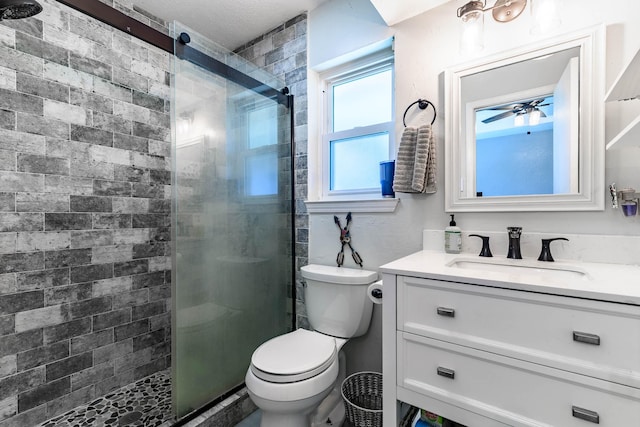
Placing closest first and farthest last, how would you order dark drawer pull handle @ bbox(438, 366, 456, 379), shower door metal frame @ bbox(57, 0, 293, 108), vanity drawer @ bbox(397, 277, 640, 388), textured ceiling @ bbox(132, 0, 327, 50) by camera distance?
vanity drawer @ bbox(397, 277, 640, 388), dark drawer pull handle @ bbox(438, 366, 456, 379), shower door metal frame @ bbox(57, 0, 293, 108), textured ceiling @ bbox(132, 0, 327, 50)

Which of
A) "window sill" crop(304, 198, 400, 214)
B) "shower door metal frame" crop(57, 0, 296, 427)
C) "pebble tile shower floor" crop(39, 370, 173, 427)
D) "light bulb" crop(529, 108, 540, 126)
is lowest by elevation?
"pebble tile shower floor" crop(39, 370, 173, 427)

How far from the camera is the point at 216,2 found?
6.18 feet

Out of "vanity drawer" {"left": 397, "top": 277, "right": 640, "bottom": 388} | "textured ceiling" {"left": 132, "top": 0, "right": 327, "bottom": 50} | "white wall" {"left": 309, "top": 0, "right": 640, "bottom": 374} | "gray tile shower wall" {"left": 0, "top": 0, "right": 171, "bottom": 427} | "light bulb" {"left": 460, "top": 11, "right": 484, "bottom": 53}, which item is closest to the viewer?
"vanity drawer" {"left": 397, "top": 277, "right": 640, "bottom": 388}

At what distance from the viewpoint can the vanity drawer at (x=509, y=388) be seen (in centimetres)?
76

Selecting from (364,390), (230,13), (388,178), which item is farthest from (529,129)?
(230,13)

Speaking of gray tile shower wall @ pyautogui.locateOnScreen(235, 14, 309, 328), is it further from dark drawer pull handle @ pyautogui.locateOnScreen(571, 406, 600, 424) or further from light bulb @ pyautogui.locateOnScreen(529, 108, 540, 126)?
dark drawer pull handle @ pyautogui.locateOnScreen(571, 406, 600, 424)

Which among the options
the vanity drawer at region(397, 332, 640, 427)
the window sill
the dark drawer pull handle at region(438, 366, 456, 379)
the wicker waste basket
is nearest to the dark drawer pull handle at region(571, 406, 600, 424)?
the vanity drawer at region(397, 332, 640, 427)

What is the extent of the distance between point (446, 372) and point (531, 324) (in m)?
0.31

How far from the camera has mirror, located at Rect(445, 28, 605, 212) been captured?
1151mm

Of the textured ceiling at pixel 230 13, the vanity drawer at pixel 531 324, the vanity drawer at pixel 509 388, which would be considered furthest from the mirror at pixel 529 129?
the textured ceiling at pixel 230 13

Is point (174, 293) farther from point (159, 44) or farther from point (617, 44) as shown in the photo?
point (617, 44)

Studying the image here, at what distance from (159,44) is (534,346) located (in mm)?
1940

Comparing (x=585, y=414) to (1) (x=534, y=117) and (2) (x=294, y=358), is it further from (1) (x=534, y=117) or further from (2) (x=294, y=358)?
(1) (x=534, y=117)

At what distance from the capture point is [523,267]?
117cm
